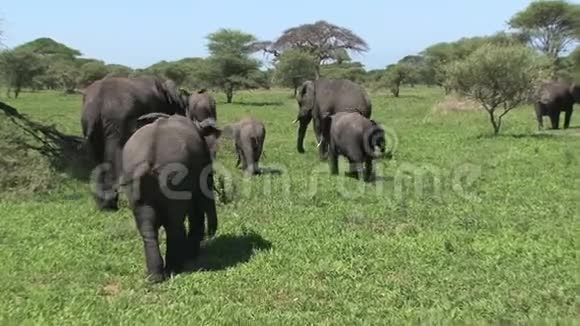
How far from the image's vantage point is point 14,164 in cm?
1414

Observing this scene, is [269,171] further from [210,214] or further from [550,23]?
[550,23]

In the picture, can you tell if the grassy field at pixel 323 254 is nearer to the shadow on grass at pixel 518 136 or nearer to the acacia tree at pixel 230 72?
the shadow on grass at pixel 518 136

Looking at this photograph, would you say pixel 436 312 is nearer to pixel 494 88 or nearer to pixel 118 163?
pixel 118 163

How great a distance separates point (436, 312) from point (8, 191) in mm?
9236

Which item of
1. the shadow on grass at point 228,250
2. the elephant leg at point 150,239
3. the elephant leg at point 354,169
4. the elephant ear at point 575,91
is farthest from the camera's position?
the elephant ear at point 575,91

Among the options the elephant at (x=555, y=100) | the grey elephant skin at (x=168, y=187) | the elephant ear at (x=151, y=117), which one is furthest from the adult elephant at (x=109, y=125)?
the elephant at (x=555, y=100)

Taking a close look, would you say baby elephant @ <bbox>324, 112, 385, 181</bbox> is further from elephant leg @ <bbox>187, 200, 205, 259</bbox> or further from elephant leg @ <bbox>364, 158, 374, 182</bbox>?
elephant leg @ <bbox>187, 200, 205, 259</bbox>

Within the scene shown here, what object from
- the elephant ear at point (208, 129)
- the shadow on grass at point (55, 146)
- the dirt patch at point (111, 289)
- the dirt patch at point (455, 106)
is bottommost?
the dirt patch at point (111, 289)

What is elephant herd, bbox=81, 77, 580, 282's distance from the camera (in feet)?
26.5

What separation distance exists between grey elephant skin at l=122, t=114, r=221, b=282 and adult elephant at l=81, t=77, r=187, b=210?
9.74 feet

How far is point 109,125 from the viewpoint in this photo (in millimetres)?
11727

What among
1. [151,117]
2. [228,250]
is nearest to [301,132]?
[151,117]

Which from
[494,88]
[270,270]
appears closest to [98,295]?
[270,270]

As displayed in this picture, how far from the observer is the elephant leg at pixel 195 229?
347 inches
